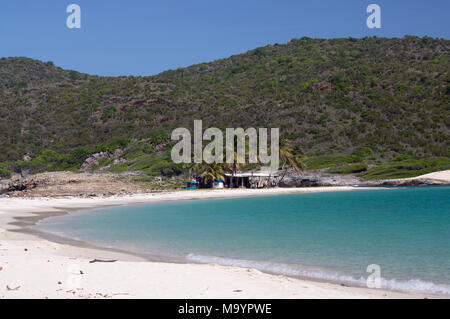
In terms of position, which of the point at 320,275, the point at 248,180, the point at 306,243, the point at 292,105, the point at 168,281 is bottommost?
the point at 248,180

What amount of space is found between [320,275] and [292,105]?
86619mm

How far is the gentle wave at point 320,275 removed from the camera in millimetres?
7994

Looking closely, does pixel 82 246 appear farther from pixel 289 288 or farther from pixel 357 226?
pixel 357 226

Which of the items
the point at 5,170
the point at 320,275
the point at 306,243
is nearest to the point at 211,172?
the point at 5,170

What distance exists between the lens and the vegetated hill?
258 feet

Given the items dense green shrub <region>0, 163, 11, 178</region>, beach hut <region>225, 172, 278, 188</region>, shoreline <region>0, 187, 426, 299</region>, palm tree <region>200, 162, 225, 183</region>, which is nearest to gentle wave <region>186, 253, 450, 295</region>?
shoreline <region>0, 187, 426, 299</region>

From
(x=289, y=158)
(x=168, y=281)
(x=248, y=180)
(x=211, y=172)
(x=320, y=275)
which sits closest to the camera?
(x=168, y=281)

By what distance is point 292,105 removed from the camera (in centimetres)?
9381

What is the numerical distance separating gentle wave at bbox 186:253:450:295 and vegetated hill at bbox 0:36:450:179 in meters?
64.9

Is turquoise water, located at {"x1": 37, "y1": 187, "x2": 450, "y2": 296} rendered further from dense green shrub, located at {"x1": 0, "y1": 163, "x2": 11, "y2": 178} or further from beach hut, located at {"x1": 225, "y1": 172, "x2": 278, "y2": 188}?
dense green shrub, located at {"x1": 0, "y1": 163, "x2": 11, "y2": 178}

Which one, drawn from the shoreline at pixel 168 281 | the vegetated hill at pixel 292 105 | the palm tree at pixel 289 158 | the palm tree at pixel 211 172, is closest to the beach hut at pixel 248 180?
the palm tree at pixel 289 158

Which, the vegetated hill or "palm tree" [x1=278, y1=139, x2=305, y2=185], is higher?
the vegetated hill

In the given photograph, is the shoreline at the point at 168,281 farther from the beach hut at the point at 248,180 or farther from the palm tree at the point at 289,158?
the palm tree at the point at 289,158

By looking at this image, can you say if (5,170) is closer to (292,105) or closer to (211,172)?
(211,172)
